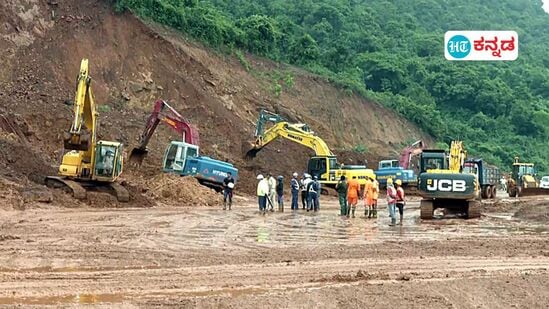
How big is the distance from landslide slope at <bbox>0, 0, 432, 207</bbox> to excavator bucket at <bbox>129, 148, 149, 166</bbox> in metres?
0.45

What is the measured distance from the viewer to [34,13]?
44094mm

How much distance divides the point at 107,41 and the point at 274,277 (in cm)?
3597

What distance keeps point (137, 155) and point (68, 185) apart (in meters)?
7.36

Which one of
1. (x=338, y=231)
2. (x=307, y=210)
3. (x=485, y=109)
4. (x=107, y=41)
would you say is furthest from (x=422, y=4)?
(x=338, y=231)

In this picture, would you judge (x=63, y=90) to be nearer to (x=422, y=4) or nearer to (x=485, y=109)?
(x=485, y=109)

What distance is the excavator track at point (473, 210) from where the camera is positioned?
25.8 meters

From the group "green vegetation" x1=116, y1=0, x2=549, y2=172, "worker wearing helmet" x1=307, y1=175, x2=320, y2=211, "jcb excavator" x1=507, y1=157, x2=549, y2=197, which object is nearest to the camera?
"worker wearing helmet" x1=307, y1=175, x2=320, y2=211

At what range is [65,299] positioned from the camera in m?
9.59

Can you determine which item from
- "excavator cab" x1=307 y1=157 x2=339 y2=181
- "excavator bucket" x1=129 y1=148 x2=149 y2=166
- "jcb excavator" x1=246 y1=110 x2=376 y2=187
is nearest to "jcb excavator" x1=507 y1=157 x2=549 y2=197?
"jcb excavator" x1=246 y1=110 x2=376 y2=187

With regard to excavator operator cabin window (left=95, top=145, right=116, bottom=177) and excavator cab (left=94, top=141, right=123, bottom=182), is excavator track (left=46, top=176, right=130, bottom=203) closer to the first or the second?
excavator cab (left=94, top=141, right=123, bottom=182)

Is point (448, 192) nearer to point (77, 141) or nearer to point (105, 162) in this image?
point (105, 162)

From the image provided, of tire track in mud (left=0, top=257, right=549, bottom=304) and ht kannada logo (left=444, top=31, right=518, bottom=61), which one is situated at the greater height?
ht kannada logo (left=444, top=31, right=518, bottom=61)

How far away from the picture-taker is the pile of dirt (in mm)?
31906

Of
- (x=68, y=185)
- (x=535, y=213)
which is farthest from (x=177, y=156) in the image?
(x=535, y=213)
